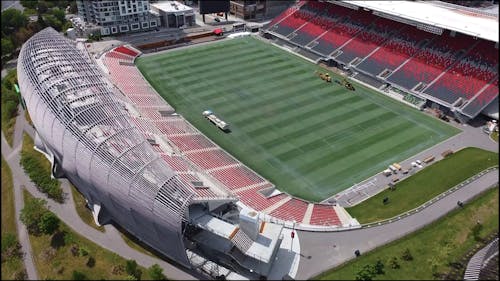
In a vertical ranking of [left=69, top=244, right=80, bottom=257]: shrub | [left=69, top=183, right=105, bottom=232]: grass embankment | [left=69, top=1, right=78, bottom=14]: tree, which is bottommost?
[left=69, top=244, right=80, bottom=257]: shrub

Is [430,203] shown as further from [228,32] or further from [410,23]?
[228,32]

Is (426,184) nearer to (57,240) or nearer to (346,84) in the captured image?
(346,84)

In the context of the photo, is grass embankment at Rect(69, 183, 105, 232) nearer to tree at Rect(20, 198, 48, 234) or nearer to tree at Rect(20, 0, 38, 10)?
tree at Rect(20, 198, 48, 234)

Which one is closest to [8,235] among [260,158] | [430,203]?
[260,158]

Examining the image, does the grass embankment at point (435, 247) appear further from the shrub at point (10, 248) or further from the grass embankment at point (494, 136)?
the shrub at point (10, 248)

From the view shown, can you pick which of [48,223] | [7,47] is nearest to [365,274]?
[48,223]

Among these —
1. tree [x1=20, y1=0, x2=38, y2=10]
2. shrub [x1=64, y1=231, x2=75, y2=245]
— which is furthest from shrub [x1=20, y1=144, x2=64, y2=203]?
tree [x1=20, y1=0, x2=38, y2=10]
